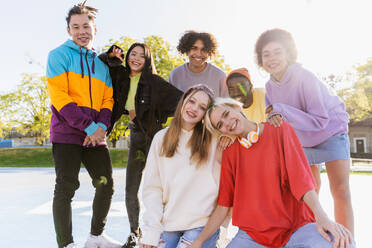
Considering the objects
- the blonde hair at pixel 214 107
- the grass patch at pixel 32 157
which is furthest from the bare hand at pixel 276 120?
the grass patch at pixel 32 157

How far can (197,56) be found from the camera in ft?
10.8

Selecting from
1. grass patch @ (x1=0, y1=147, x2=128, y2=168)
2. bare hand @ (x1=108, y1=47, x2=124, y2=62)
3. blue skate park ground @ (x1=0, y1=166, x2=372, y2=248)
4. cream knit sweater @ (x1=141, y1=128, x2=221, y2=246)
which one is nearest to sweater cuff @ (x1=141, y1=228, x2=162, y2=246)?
cream knit sweater @ (x1=141, y1=128, x2=221, y2=246)

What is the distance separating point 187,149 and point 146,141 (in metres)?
0.82

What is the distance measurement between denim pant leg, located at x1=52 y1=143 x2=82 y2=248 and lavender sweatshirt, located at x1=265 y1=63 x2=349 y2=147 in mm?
1714

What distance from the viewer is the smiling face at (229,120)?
206cm

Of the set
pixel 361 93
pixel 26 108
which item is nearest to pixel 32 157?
pixel 26 108

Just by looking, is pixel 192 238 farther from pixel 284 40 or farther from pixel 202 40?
pixel 202 40

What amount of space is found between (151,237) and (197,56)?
6.47 ft

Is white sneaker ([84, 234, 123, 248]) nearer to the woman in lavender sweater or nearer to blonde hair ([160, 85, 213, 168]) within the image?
blonde hair ([160, 85, 213, 168])

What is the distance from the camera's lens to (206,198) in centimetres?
219

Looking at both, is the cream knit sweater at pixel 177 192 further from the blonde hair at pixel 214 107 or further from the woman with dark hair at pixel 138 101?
the woman with dark hair at pixel 138 101

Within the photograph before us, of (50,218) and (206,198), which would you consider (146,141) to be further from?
(50,218)

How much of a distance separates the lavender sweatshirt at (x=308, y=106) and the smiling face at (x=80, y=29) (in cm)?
172

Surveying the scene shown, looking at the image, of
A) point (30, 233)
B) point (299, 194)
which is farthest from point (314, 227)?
point (30, 233)
